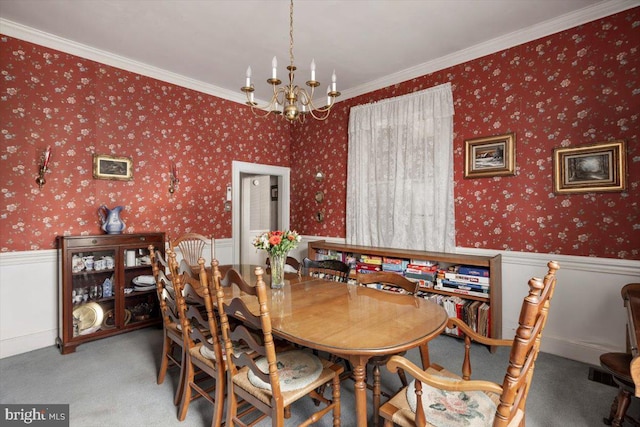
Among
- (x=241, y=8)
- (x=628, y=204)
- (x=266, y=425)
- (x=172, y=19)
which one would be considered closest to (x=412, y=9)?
(x=241, y=8)

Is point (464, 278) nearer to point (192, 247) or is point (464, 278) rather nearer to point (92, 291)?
point (192, 247)

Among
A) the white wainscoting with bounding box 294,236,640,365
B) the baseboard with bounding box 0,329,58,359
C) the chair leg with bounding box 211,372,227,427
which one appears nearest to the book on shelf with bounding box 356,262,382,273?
the white wainscoting with bounding box 294,236,640,365

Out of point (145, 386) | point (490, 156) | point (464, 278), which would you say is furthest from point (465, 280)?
point (145, 386)

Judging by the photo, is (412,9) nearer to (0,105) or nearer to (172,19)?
(172,19)

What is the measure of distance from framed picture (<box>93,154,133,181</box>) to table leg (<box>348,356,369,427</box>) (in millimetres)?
3390

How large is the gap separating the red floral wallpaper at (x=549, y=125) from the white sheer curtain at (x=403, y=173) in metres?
0.14

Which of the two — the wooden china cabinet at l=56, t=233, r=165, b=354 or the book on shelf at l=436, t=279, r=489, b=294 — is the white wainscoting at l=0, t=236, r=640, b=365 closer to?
the wooden china cabinet at l=56, t=233, r=165, b=354

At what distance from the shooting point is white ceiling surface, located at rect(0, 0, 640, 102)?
269 centimetres

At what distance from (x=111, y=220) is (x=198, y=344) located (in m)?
2.05

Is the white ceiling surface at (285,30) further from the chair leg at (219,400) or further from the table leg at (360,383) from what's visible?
the chair leg at (219,400)

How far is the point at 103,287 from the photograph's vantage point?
3.30 meters

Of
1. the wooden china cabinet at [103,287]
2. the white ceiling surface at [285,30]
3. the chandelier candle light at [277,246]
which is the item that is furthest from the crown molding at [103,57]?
the chandelier candle light at [277,246]

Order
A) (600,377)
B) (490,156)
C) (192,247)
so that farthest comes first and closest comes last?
1. (192,247)
2. (490,156)
3. (600,377)

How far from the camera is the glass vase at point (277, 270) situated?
2.36 m
